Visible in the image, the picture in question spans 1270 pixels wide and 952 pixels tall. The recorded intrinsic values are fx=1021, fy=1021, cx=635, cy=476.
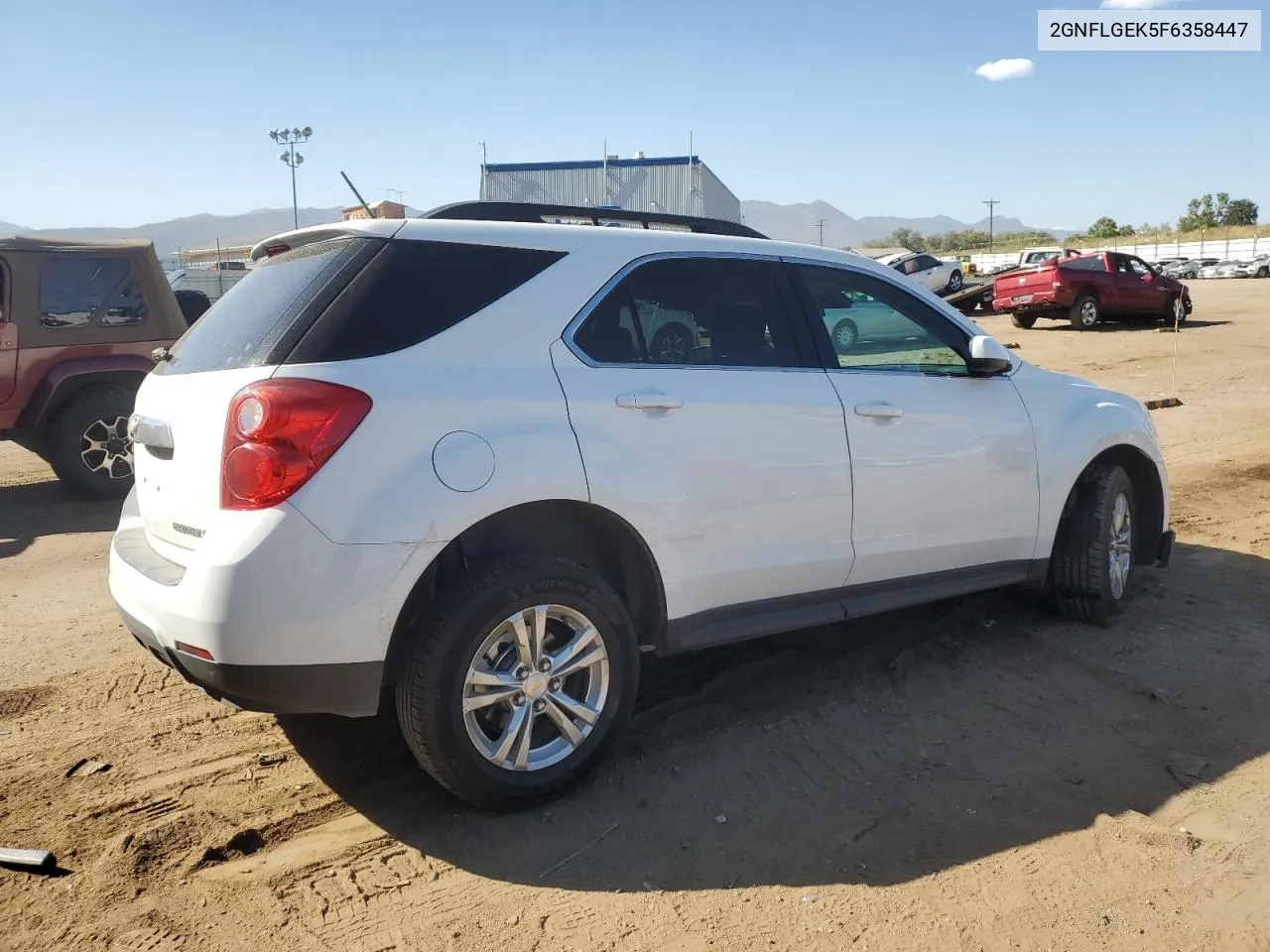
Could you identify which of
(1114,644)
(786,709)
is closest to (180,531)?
(786,709)

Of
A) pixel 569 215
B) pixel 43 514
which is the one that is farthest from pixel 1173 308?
pixel 569 215

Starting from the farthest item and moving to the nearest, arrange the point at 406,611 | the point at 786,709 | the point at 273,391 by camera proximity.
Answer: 1. the point at 786,709
2. the point at 406,611
3. the point at 273,391

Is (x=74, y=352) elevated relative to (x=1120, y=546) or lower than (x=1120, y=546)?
elevated

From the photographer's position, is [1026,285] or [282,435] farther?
[1026,285]

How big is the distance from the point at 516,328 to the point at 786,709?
1.89m

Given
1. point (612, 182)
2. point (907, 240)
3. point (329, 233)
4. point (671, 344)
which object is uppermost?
point (907, 240)

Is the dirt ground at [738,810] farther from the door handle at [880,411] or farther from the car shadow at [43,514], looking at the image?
the car shadow at [43,514]

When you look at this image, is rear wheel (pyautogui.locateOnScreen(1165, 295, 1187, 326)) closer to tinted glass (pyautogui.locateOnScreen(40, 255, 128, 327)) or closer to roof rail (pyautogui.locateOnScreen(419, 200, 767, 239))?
tinted glass (pyautogui.locateOnScreen(40, 255, 128, 327))

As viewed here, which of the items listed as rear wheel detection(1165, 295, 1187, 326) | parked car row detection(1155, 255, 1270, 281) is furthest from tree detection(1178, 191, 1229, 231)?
rear wheel detection(1165, 295, 1187, 326)

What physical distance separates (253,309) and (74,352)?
19.0 feet

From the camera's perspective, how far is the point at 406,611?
3088mm

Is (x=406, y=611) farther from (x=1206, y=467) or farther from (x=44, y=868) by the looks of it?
(x=1206, y=467)

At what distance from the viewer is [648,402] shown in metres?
3.43

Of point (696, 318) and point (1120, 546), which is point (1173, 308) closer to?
point (1120, 546)
